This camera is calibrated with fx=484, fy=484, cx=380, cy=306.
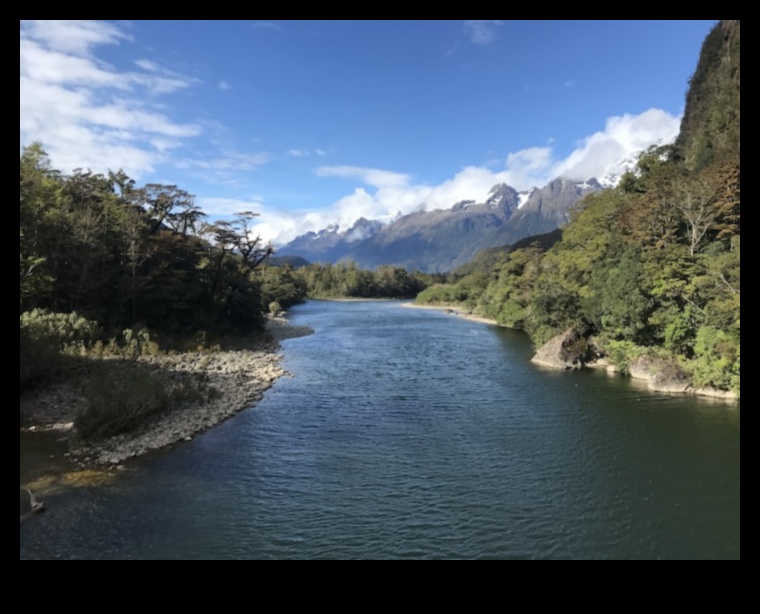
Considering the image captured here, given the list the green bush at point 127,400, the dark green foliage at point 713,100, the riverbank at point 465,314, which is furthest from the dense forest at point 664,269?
the green bush at point 127,400

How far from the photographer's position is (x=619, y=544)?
10320 millimetres

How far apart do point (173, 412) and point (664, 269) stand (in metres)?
24.1

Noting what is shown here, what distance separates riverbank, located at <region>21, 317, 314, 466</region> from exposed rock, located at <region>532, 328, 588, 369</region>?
51.7ft

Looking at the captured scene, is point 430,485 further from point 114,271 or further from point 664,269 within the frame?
point 114,271

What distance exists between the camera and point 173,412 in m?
18.0

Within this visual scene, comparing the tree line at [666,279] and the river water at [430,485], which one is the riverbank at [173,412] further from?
the tree line at [666,279]

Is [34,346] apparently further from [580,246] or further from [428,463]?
[580,246]

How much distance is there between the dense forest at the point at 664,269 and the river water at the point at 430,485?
11.3 ft

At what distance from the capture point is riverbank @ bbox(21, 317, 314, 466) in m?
14.7

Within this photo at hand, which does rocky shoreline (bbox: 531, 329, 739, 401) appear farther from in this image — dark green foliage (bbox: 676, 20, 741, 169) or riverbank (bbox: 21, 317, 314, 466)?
dark green foliage (bbox: 676, 20, 741, 169)

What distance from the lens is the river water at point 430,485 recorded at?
33.5ft

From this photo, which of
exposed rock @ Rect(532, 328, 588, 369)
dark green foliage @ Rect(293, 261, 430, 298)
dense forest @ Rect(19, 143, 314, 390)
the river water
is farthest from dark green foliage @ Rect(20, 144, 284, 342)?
dark green foliage @ Rect(293, 261, 430, 298)
